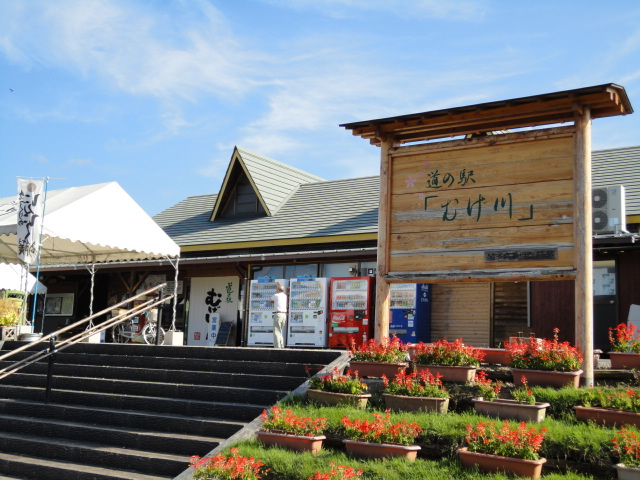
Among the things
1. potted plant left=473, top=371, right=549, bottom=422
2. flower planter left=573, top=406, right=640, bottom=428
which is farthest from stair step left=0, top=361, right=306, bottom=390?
flower planter left=573, top=406, right=640, bottom=428

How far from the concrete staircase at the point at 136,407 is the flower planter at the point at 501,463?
3342 mm

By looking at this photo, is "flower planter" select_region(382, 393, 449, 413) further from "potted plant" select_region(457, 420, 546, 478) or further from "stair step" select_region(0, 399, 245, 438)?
"stair step" select_region(0, 399, 245, 438)

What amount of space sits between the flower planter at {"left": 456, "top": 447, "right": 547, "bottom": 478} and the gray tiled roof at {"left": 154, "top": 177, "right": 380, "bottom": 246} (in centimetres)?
1113

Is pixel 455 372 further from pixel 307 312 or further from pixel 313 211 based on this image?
pixel 313 211

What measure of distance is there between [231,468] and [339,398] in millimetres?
1971

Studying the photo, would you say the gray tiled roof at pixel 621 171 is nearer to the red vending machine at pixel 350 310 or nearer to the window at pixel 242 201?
the red vending machine at pixel 350 310

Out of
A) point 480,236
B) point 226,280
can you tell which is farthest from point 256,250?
point 480,236

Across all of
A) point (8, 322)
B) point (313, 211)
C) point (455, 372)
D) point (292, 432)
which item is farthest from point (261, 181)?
point (292, 432)

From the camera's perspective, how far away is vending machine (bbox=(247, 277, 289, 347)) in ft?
59.3

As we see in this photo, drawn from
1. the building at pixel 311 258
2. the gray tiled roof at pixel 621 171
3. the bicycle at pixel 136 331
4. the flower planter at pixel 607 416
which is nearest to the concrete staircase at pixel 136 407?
the flower planter at pixel 607 416

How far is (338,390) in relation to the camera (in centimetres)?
865

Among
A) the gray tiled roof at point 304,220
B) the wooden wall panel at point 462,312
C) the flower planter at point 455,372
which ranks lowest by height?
the flower planter at point 455,372

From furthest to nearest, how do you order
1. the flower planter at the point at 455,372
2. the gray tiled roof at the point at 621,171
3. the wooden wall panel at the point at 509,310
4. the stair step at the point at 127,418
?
1. the wooden wall panel at the point at 509,310
2. the gray tiled roof at the point at 621,171
3. the stair step at the point at 127,418
4. the flower planter at the point at 455,372

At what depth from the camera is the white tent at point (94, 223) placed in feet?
44.9
